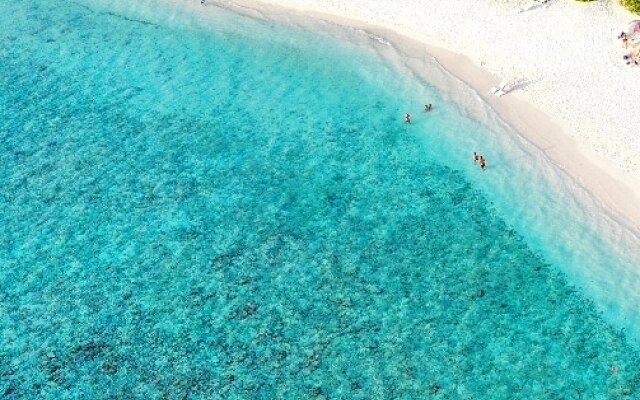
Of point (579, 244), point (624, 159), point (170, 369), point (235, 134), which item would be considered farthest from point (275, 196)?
point (624, 159)

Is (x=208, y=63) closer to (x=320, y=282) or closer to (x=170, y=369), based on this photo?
(x=320, y=282)

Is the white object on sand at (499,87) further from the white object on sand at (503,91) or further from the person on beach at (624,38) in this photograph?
the person on beach at (624,38)

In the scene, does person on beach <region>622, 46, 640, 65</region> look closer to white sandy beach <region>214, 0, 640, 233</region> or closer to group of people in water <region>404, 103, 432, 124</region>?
white sandy beach <region>214, 0, 640, 233</region>

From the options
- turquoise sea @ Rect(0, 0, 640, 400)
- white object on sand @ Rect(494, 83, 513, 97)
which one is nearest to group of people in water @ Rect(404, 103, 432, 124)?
turquoise sea @ Rect(0, 0, 640, 400)

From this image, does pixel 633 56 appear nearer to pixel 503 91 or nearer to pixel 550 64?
pixel 550 64

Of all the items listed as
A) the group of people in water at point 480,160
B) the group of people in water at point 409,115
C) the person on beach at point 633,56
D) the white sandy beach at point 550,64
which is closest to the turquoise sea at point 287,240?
the group of people in water at point 409,115

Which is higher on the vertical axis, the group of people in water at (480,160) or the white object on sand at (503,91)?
the white object on sand at (503,91)
